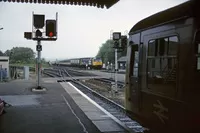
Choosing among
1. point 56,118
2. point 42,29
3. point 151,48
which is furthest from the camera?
point 42,29

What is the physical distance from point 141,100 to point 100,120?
7.94ft

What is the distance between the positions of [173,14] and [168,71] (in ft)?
3.67

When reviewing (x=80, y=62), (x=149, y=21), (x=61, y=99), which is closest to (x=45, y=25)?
(x=61, y=99)

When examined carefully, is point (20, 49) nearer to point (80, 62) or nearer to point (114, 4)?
point (80, 62)

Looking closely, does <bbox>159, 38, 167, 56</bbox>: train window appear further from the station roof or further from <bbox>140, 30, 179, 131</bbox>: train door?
the station roof

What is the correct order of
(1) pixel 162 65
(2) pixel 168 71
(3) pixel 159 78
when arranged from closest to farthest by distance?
(2) pixel 168 71 → (1) pixel 162 65 → (3) pixel 159 78

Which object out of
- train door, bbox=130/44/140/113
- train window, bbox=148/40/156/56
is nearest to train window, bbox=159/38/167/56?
train window, bbox=148/40/156/56

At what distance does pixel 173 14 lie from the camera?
20.1 feet

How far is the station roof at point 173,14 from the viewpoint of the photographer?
544cm

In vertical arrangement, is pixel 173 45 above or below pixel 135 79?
above

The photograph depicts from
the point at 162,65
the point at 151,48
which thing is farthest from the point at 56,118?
the point at 162,65

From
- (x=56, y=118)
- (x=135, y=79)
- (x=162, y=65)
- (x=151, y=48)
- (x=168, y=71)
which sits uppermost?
(x=151, y=48)

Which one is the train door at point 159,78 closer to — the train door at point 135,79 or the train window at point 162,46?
the train window at point 162,46

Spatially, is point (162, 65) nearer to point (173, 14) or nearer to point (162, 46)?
point (162, 46)
